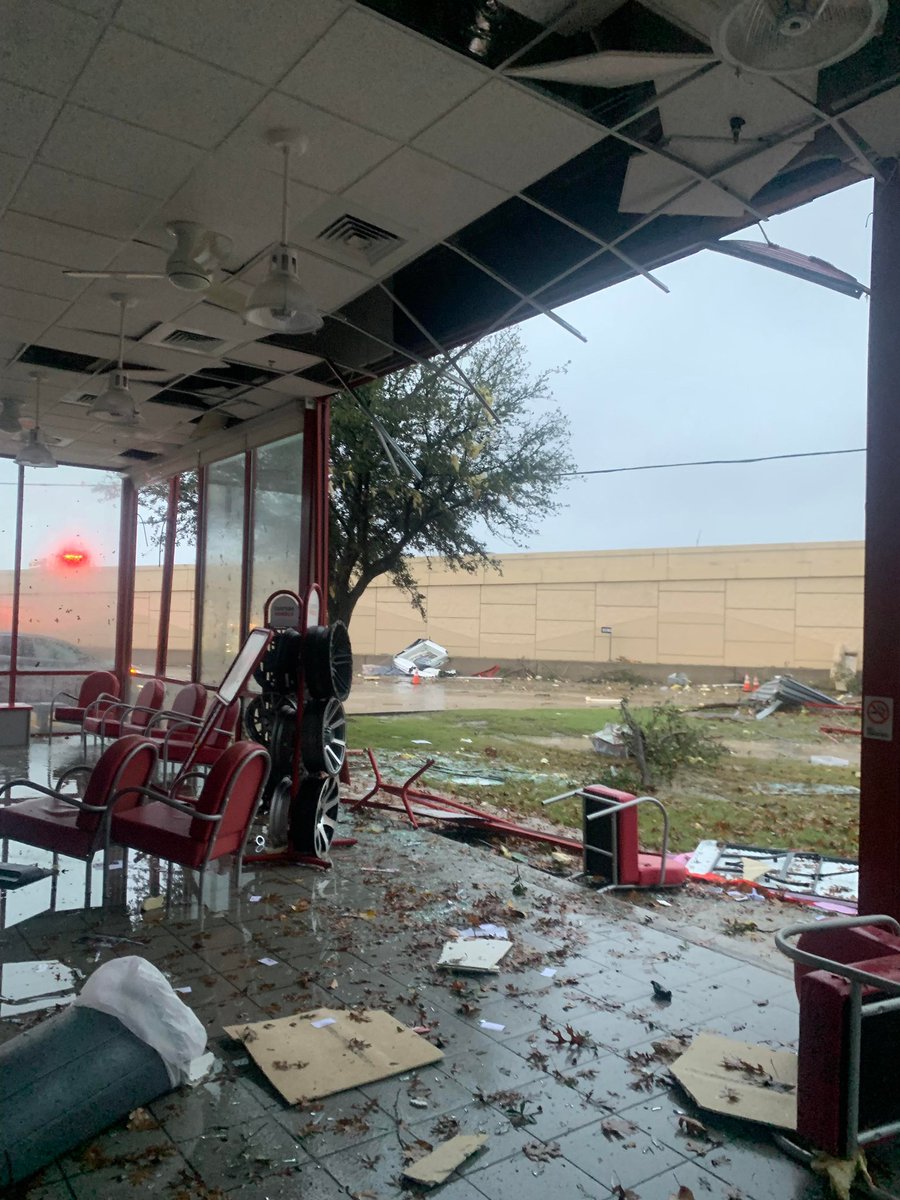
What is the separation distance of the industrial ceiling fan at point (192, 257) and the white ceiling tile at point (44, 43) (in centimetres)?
100

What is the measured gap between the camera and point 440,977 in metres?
3.76

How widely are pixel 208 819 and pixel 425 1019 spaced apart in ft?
4.83

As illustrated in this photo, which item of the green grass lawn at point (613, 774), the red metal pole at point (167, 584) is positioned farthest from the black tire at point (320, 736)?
the red metal pole at point (167, 584)

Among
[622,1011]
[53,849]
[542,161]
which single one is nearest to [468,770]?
[53,849]

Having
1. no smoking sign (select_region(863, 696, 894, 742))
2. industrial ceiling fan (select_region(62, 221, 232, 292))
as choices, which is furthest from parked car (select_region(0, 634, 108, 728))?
no smoking sign (select_region(863, 696, 894, 742))

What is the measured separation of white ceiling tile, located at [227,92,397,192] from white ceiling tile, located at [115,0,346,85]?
0.25 m

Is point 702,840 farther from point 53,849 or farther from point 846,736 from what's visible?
point 846,736

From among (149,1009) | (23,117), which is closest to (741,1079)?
(149,1009)

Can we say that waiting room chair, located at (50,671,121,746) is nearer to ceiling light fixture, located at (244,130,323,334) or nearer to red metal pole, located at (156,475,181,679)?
red metal pole, located at (156,475,181,679)

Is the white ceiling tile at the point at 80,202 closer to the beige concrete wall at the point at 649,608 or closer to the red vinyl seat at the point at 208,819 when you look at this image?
the red vinyl seat at the point at 208,819

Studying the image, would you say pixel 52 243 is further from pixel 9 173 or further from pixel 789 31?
pixel 789 31

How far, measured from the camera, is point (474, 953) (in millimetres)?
3994

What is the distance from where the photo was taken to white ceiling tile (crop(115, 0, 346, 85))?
9.27 ft

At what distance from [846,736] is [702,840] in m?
7.81
